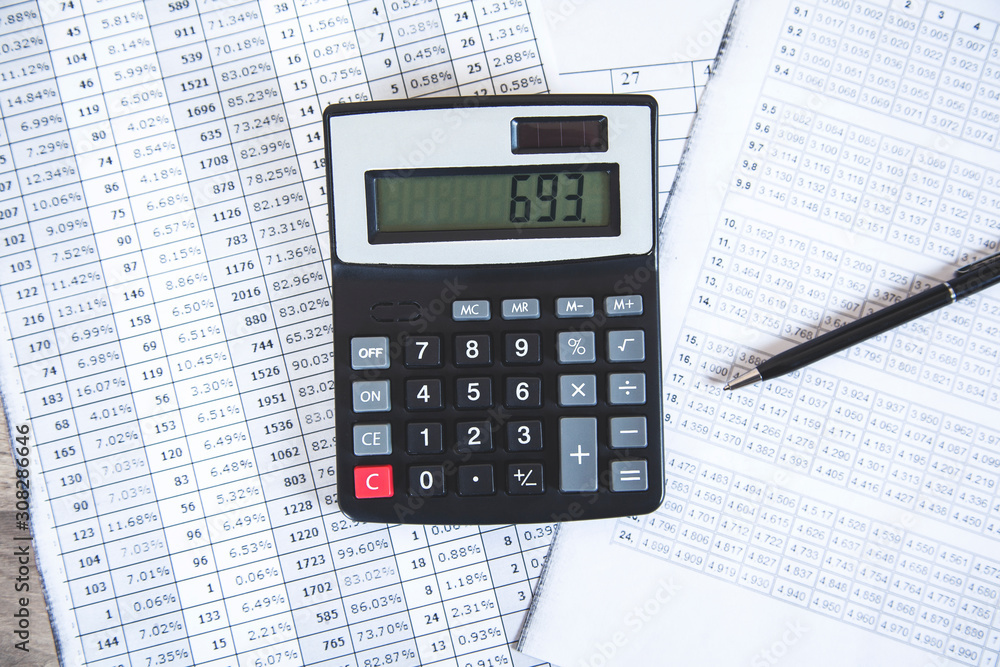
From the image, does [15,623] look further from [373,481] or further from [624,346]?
[624,346]

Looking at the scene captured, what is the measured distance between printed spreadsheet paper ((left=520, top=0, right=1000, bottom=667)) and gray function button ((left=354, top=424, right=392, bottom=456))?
7.4 inches

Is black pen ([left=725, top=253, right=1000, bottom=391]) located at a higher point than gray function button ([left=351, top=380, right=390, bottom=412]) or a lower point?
lower

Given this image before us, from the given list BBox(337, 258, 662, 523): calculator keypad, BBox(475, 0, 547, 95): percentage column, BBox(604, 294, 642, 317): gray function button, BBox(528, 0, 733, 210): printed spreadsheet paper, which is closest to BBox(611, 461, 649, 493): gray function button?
BBox(337, 258, 662, 523): calculator keypad

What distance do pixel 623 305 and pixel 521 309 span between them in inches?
3.2

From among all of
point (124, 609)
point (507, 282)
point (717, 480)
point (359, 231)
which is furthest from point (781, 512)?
point (124, 609)

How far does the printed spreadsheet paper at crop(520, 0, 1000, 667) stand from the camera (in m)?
0.59

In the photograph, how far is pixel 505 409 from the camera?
0.53 m

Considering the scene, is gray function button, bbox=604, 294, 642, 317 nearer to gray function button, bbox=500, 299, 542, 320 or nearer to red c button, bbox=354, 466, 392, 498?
gray function button, bbox=500, 299, 542, 320

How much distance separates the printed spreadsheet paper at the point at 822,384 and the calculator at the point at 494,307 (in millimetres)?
87

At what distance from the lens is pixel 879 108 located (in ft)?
2.00

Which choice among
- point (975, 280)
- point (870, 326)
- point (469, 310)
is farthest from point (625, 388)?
point (975, 280)

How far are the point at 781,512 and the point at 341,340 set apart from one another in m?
0.42

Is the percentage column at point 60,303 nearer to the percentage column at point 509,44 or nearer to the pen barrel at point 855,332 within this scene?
the percentage column at point 509,44

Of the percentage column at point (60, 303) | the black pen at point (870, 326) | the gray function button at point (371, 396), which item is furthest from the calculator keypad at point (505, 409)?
the percentage column at point (60, 303)
